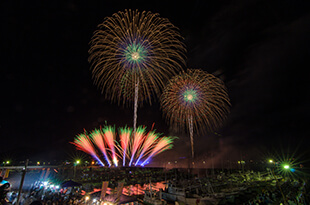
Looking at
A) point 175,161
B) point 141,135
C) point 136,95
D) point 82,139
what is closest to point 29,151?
point 175,161

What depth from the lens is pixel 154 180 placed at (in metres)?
28.2

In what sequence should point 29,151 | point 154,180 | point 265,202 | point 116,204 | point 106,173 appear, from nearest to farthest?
point 116,204, point 265,202, point 106,173, point 154,180, point 29,151

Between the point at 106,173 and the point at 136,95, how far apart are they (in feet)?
41.6

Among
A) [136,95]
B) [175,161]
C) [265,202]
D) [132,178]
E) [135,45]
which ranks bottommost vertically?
[265,202]

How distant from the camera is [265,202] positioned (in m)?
16.2

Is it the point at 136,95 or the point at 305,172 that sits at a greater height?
the point at 136,95

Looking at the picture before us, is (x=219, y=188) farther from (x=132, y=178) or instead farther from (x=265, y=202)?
(x=132, y=178)

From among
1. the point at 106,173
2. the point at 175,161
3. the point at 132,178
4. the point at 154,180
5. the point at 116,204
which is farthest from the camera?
the point at 175,161

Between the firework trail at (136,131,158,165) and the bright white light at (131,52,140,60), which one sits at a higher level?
the bright white light at (131,52,140,60)

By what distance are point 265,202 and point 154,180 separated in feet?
55.1

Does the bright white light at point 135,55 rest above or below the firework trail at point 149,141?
above

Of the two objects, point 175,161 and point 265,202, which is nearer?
point 265,202

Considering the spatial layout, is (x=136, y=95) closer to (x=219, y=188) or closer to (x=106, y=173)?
(x=106, y=173)

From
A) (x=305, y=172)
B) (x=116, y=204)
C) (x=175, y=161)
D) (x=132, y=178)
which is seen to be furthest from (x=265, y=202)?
(x=175, y=161)
